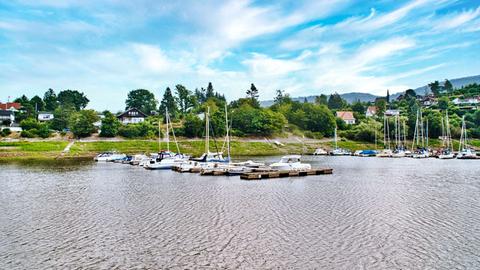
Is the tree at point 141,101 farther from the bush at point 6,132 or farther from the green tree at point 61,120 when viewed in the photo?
the bush at point 6,132

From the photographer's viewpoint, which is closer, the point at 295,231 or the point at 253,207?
the point at 295,231

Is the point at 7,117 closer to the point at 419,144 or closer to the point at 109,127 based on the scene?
the point at 109,127

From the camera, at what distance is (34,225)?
30016mm

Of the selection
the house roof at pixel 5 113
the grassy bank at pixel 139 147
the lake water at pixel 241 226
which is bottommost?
the lake water at pixel 241 226

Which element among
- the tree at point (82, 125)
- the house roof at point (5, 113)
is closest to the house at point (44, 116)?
the house roof at point (5, 113)

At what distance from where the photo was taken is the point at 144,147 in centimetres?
11819

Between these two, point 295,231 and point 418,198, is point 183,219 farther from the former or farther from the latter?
point 418,198

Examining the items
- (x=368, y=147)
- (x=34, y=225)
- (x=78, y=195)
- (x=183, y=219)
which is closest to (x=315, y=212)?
(x=183, y=219)

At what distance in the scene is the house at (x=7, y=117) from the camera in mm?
140875

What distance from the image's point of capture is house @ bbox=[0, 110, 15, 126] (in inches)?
5546

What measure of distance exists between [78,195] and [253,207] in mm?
20390

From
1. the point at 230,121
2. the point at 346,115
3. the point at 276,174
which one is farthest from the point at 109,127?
the point at 346,115

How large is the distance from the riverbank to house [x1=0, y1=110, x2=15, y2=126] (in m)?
35.5

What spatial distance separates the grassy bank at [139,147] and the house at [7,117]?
3748 cm
